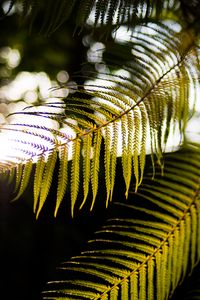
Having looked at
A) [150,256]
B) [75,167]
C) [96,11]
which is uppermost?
[96,11]

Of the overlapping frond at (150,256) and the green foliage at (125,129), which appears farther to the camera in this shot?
the overlapping frond at (150,256)

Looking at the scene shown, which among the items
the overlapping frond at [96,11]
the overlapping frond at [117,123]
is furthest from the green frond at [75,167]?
the overlapping frond at [96,11]

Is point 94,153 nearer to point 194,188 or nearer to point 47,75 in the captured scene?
point 194,188

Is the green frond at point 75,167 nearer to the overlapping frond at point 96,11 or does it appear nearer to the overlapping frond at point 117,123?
the overlapping frond at point 117,123

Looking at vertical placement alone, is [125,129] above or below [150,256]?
above

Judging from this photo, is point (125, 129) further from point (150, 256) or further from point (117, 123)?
point (150, 256)

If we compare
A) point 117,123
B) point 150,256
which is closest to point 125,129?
point 117,123

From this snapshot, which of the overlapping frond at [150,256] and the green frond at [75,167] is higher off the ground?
the green frond at [75,167]

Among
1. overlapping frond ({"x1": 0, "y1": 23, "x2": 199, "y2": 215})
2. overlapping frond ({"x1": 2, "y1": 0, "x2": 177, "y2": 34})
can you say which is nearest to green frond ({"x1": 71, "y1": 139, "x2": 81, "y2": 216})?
overlapping frond ({"x1": 0, "y1": 23, "x2": 199, "y2": 215})

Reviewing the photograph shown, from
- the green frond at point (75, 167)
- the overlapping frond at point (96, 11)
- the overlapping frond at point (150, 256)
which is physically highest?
the overlapping frond at point (96, 11)
